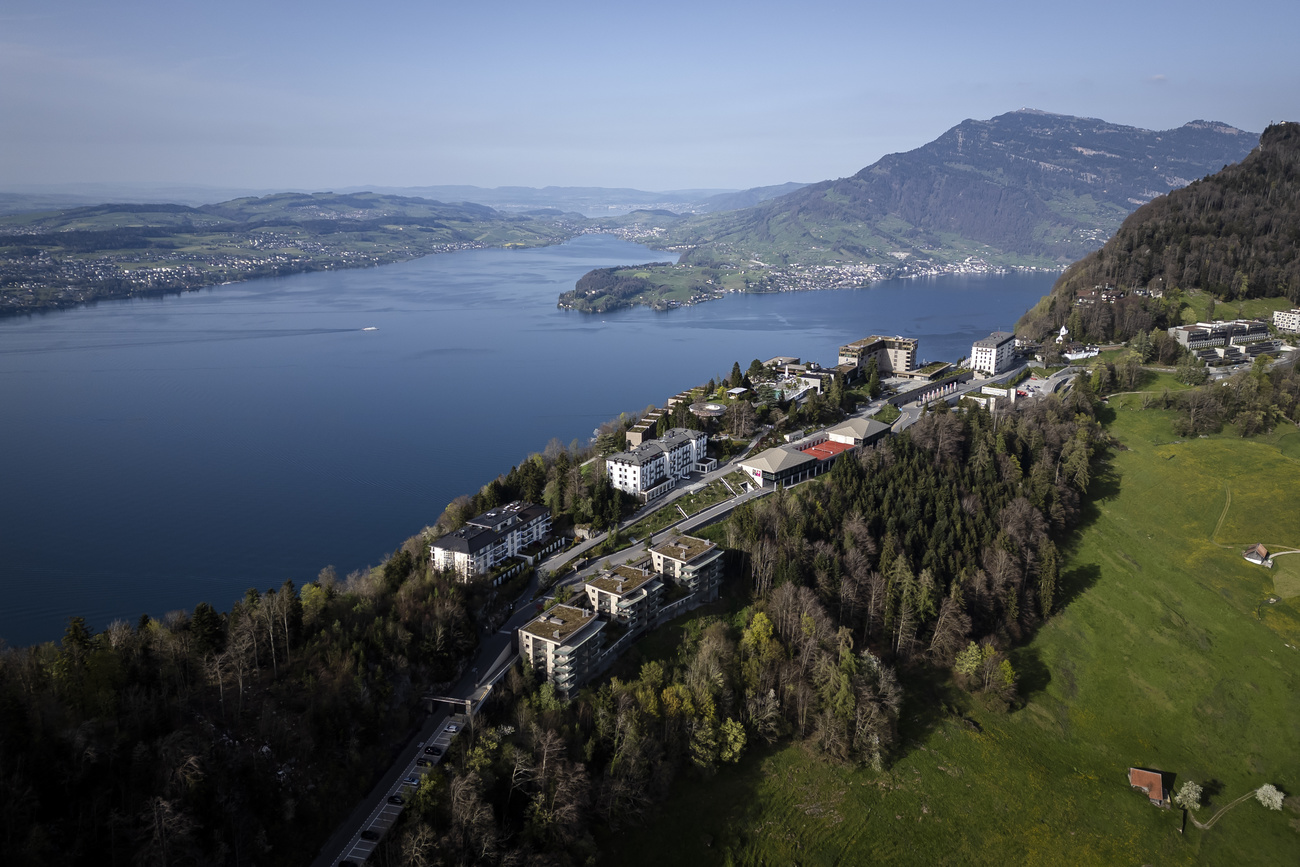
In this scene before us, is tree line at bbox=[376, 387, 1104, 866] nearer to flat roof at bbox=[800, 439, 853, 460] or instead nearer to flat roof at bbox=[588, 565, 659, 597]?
flat roof at bbox=[800, 439, 853, 460]

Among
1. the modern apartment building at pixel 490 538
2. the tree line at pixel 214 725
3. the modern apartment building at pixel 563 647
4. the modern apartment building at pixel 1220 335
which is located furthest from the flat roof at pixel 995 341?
the tree line at pixel 214 725

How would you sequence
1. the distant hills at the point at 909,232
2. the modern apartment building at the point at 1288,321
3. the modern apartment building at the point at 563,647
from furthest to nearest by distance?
the distant hills at the point at 909,232 → the modern apartment building at the point at 1288,321 → the modern apartment building at the point at 563,647

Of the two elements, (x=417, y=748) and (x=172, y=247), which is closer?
(x=417, y=748)

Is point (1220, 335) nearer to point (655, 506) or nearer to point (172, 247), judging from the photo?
point (655, 506)

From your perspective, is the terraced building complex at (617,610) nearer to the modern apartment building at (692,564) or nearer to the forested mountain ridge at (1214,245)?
the modern apartment building at (692,564)

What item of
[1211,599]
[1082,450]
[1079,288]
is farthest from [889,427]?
[1079,288]

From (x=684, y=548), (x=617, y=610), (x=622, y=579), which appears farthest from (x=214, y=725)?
(x=684, y=548)

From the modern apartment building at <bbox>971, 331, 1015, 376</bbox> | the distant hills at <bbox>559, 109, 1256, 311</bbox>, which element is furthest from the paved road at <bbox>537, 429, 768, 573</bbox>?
the distant hills at <bbox>559, 109, 1256, 311</bbox>
